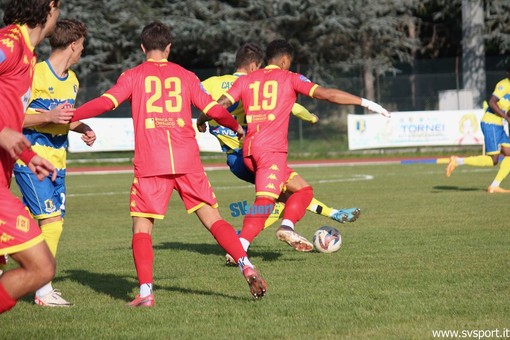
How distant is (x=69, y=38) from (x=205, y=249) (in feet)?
12.9

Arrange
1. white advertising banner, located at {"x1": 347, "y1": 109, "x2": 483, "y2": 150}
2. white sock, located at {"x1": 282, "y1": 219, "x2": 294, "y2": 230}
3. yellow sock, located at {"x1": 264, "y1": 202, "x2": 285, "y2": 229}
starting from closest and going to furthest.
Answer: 1. white sock, located at {"x1": 282, "y1": 219, "x2": 294, "y2": 230}
2. yellow sock, located at {"x1": 264, "y1": 202, "x2": 285, "y2": 229}
3. white advertising banner, located at {"x1": 347, "y1": 109, "x2": 483, "y2": 150}

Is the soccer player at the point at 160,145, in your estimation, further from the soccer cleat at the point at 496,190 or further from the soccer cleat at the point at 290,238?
the soccer cleat at the point at 496,190

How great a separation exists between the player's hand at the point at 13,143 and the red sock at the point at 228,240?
2561 millimetres

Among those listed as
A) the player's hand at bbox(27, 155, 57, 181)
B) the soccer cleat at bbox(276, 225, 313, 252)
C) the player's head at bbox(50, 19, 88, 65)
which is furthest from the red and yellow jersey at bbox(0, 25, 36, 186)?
the soccer cleat at bbox(276, 225, 313, 252)

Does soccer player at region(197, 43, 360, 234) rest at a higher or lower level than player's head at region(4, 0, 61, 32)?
lower

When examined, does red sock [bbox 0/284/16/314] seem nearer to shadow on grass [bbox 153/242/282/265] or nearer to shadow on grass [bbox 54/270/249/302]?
shadow on grass [bbox 54/270/249/302]

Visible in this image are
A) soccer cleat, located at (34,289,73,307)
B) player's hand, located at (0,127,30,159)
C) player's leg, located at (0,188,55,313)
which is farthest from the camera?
soccer cleat, located at (34,289,73,307)

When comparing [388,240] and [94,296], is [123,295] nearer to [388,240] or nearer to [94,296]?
[94,296]

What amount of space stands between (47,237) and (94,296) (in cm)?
64

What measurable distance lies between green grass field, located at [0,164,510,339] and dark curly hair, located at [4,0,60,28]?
2077mm

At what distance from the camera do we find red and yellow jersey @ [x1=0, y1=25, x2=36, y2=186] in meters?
5.49

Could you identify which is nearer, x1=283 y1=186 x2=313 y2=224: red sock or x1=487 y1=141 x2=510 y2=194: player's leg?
x1=283 y1=186 x2=313 y2=224: red sock

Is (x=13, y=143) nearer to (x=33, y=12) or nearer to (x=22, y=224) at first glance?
(x=22, y=224)

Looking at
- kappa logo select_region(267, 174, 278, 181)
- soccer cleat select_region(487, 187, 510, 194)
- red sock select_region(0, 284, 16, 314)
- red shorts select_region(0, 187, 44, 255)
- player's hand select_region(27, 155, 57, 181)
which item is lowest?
soccer cleat select_region(487, 187, 510, 194)
